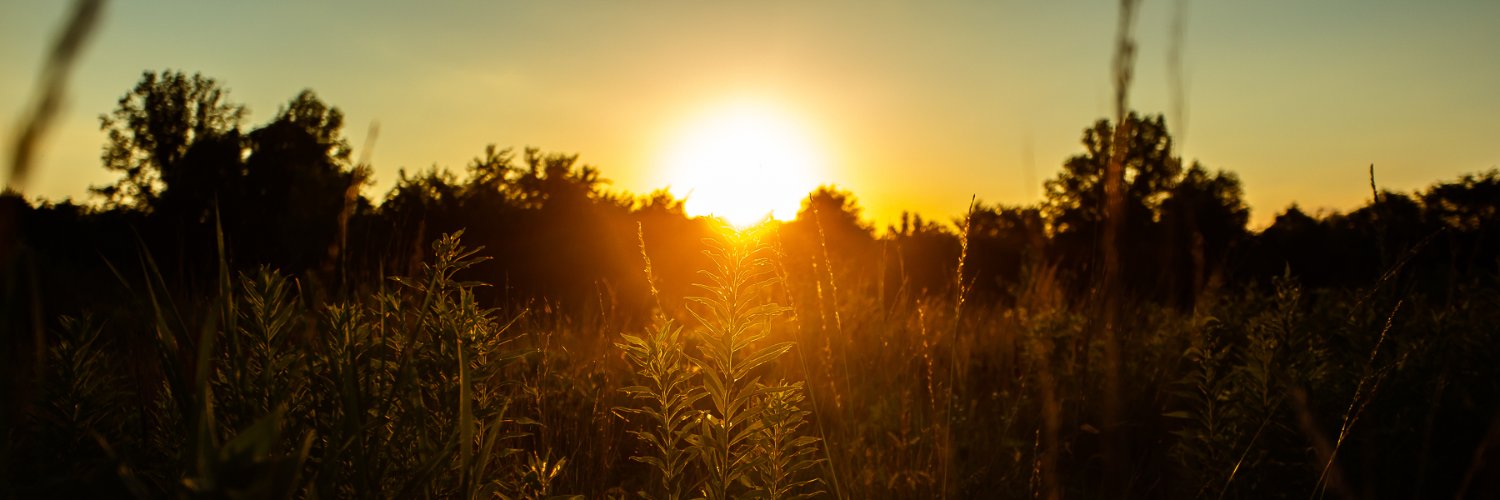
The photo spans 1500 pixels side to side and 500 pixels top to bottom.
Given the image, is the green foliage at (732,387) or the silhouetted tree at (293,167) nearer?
the green foliage at (732,387)

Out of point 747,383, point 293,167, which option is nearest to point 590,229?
point 747,383

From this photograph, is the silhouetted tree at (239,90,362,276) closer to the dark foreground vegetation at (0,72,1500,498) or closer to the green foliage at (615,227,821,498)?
the dark foreground vegetation at (0,72,1500,498)

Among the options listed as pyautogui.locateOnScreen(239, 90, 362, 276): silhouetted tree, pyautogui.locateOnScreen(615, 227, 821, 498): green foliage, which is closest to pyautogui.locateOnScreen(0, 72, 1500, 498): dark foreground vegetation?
pyautogui.locateOnScreen(615, 227, 821, 498): green foliage

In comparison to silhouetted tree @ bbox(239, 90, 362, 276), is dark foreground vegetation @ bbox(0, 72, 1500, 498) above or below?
below

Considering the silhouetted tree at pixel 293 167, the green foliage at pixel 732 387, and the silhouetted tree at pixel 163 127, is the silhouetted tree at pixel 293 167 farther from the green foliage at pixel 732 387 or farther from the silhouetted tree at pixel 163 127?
the green foliage at pixel 732 387

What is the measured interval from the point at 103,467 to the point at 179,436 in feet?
2.02

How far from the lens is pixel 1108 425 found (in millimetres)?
1550

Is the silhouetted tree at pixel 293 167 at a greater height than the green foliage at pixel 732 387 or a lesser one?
greater

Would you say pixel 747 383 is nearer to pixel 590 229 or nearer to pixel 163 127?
pixel 590 229

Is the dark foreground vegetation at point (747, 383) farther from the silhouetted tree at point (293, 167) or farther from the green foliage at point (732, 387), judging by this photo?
the silhouetted tree at point (293, 167)

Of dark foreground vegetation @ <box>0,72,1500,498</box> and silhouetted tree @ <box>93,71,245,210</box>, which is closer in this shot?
dark foreground vegetation @ <box>0,72,1500,498</box>

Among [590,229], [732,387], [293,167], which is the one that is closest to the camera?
[732,387]

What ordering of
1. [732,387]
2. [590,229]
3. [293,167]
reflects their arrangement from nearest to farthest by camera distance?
[732,387]
[590,229]
[293,167]

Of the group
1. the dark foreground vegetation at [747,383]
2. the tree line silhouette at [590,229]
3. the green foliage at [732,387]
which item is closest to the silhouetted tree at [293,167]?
the tree line silhouette at [590,229]
